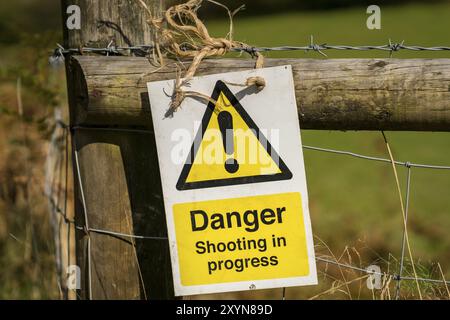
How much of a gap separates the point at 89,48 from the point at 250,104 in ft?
1.48

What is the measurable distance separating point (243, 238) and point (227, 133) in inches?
9.1

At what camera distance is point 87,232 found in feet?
6.32

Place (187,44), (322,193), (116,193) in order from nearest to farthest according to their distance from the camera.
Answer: (187,44)
(116,193)
(322,193)

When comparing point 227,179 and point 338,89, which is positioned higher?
point 338,89

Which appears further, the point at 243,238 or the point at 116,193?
the point at 116,193

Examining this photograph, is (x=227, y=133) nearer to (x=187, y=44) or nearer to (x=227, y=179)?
(x=227, y=179)

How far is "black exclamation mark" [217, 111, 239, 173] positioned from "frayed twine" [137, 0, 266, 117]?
0.17ft

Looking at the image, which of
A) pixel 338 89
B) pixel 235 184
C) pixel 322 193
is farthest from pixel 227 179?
pixel 322 193

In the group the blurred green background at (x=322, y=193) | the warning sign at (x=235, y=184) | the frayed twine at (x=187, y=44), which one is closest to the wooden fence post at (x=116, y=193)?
the frayed twine at (x=187, y=44)

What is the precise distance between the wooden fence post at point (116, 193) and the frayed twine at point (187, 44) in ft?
0.27

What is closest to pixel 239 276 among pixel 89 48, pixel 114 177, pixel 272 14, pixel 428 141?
pixel 114 177

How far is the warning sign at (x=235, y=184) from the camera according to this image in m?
1.67

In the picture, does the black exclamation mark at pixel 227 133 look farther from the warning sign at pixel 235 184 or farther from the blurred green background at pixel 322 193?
the blurred green background at pixel 322 193

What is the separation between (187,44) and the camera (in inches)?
70.4
